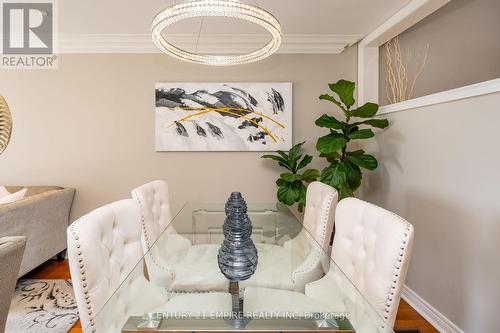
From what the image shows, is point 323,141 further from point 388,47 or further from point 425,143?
point 388,47

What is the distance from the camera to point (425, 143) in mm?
2154

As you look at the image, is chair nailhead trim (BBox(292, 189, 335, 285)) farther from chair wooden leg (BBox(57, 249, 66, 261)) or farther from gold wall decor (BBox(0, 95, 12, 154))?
chair wooden leg (BBox(57, 249, 66, 261))

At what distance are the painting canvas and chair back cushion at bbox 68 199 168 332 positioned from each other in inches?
71.8

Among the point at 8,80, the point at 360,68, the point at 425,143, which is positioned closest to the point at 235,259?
the point at 425,143

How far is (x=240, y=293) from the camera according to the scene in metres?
1.22

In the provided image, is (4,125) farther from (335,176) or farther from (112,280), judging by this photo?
(335,176)

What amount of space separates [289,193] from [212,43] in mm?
1867

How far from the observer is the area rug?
6.45ft

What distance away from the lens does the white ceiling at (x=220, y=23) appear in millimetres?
2383

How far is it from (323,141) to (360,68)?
1.27 meters

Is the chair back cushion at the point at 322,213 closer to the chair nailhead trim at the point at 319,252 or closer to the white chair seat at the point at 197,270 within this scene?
the chair nailhead trim at the point at 319,252

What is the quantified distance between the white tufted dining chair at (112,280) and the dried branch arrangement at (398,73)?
259 cm

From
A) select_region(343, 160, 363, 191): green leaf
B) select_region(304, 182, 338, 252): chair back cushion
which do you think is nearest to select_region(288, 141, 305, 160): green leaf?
select_region(343, 160, 363, 191): green leaf

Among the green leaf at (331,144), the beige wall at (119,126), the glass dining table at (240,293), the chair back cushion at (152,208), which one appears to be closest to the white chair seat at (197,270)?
the glass dining table at (240,293)
